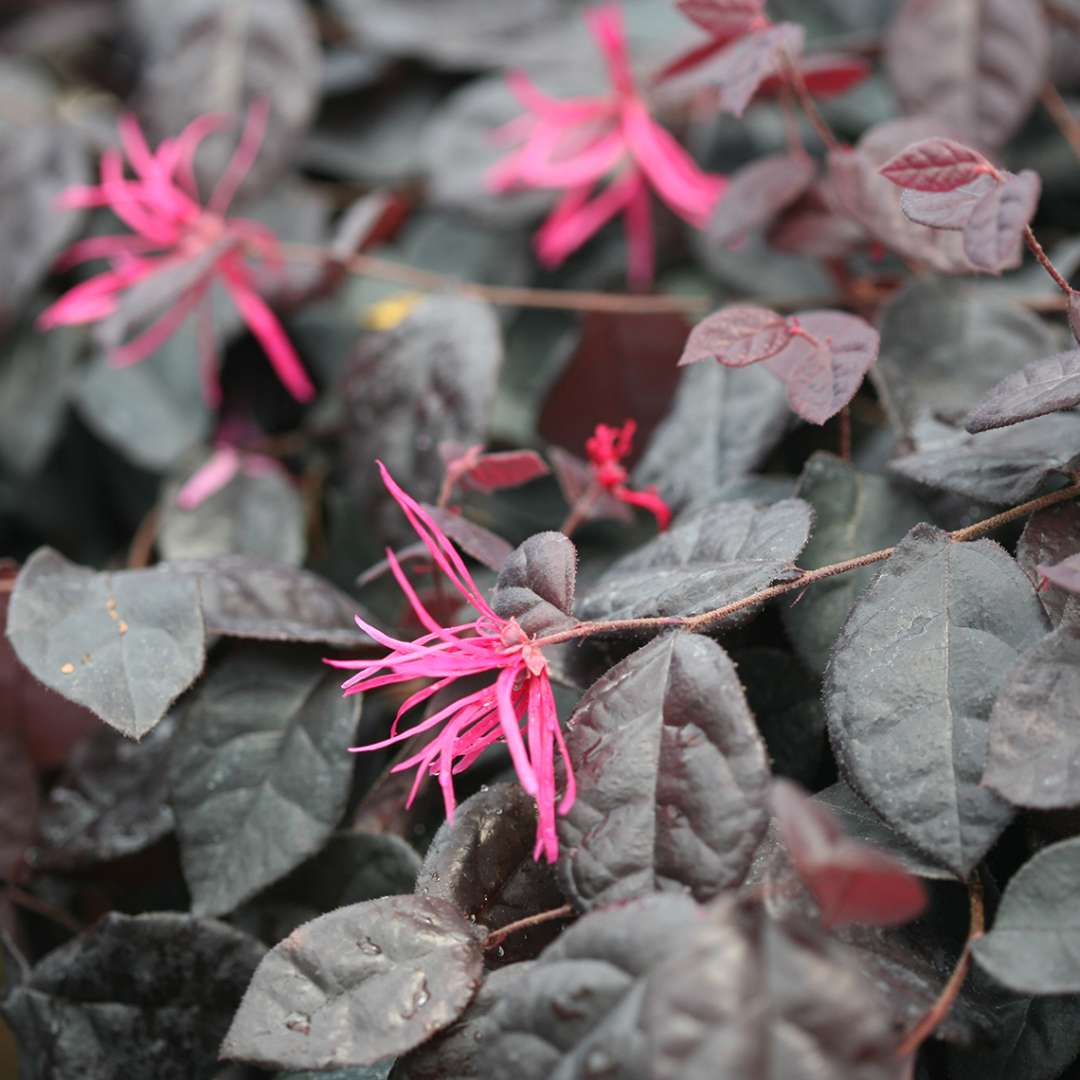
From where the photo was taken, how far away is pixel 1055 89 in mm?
1015

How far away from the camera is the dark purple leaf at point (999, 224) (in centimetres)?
52

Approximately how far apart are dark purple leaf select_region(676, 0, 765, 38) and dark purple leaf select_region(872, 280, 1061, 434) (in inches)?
7.9

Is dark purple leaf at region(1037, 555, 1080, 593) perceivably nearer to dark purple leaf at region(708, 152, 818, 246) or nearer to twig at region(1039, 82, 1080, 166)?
dark purple leaf at region(708, 152, 818, 246)

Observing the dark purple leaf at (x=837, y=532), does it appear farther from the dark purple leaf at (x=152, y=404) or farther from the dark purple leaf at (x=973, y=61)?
the dark purple leaf at (x=152, y=404)

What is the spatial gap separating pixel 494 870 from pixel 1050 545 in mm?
306

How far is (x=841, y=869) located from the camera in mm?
369

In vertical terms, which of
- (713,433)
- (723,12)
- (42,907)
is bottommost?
(42,907)

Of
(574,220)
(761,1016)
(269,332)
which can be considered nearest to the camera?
(761,1016)

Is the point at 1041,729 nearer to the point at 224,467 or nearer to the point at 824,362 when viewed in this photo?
the point at 824,362

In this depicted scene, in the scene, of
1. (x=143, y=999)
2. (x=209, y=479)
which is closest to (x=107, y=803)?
(x=143, y=999)

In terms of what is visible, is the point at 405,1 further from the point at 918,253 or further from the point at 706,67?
the point at 918,253

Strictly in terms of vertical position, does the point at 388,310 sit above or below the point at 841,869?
below

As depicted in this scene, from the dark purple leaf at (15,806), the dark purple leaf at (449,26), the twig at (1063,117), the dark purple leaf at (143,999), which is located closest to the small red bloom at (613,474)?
the dark purple leaf at (143,999)

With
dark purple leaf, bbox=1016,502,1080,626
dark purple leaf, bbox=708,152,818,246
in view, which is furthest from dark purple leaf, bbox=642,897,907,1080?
dark purple leaf, bbox=708,152,818,246
